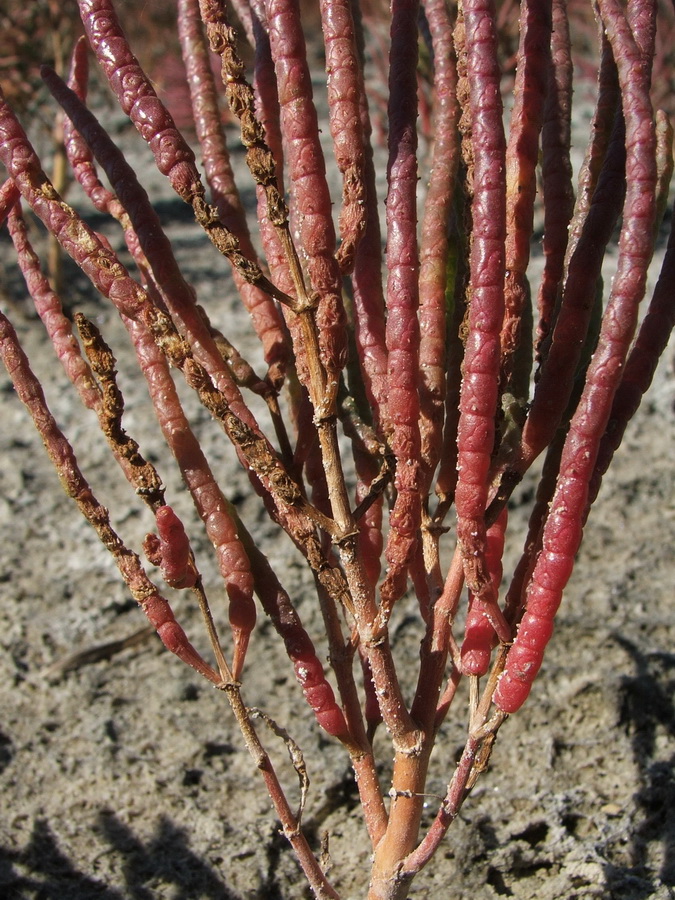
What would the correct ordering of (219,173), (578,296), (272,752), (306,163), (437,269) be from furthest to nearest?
(272,752), (219,173), (437,269), (578,296), (306,163)

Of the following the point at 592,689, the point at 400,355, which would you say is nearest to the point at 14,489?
the point at 592,689

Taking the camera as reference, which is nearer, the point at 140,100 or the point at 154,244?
the point at 140,100

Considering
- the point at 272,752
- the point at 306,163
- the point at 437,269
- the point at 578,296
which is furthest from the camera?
the point at 272,752

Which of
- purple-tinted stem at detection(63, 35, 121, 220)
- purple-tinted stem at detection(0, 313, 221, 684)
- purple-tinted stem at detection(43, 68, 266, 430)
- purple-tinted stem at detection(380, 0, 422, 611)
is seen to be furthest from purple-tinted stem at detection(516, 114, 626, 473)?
purple-tinted stem at detection(63, 35, 121, 220)

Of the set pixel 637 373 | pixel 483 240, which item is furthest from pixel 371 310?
pixel 637 373

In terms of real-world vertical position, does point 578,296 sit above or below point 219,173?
below

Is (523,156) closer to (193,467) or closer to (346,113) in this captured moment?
(346,113)

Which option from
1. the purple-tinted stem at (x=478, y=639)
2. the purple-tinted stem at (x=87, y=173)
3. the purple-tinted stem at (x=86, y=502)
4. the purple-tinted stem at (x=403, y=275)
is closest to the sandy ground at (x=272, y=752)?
the purple-tinted stem at (x=478, y=639)

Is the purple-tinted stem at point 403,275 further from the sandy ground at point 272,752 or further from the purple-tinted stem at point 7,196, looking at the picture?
the sandy ground at point 272,752

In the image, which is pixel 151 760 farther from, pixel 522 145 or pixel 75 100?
pixel 522 145
